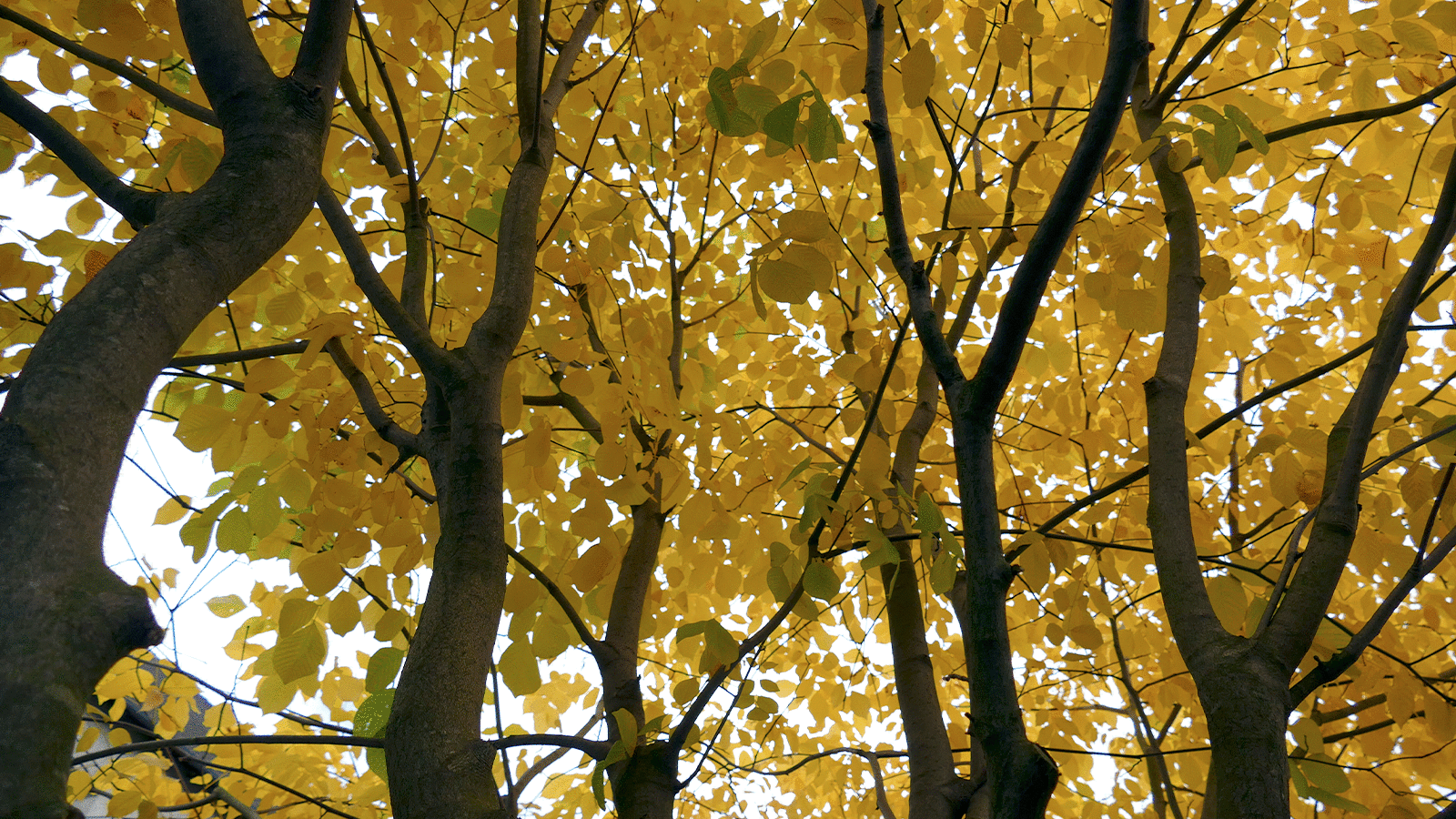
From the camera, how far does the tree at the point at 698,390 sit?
1128mm

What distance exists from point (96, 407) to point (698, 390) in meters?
1.98

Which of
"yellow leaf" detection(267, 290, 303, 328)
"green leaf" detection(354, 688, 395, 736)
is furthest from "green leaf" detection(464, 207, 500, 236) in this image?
"green leaf" detection(354, 688, 395, 736)

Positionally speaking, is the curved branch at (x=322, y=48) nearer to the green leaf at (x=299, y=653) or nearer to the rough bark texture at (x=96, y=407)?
the rough bark texture at (x=96, y=407)

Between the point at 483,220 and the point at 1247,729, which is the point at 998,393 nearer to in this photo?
the point at 1247,729

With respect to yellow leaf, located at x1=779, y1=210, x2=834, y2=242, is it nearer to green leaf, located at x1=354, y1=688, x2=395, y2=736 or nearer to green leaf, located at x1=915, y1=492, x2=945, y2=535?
green leaf, located at x1=915, y1=492, x2=945, y2=535

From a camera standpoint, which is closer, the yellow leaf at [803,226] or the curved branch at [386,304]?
the yellow leaf at [803,226]

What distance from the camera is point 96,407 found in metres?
0.85

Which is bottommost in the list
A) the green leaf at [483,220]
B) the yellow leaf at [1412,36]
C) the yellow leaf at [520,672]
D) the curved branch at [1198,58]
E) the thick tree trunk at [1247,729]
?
the thick tree trunk at [1247,729]

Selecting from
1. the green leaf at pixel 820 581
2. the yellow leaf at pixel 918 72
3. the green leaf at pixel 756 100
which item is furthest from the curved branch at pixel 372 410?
the yellow leaf at pixel 918 72

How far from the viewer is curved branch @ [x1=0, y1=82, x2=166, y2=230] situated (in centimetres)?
121

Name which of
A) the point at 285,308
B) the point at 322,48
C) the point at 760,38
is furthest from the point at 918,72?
the point at 285,308

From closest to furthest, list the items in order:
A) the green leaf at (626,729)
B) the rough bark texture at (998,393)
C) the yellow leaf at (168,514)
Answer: the rough bark texture at (998,393) < the green leaf at (626,729) < the yellow leaf at (168,514)

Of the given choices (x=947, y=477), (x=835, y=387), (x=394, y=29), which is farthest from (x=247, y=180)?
(x=947, y=477)

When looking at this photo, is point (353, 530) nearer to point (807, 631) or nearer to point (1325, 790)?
point (1325, 790)
